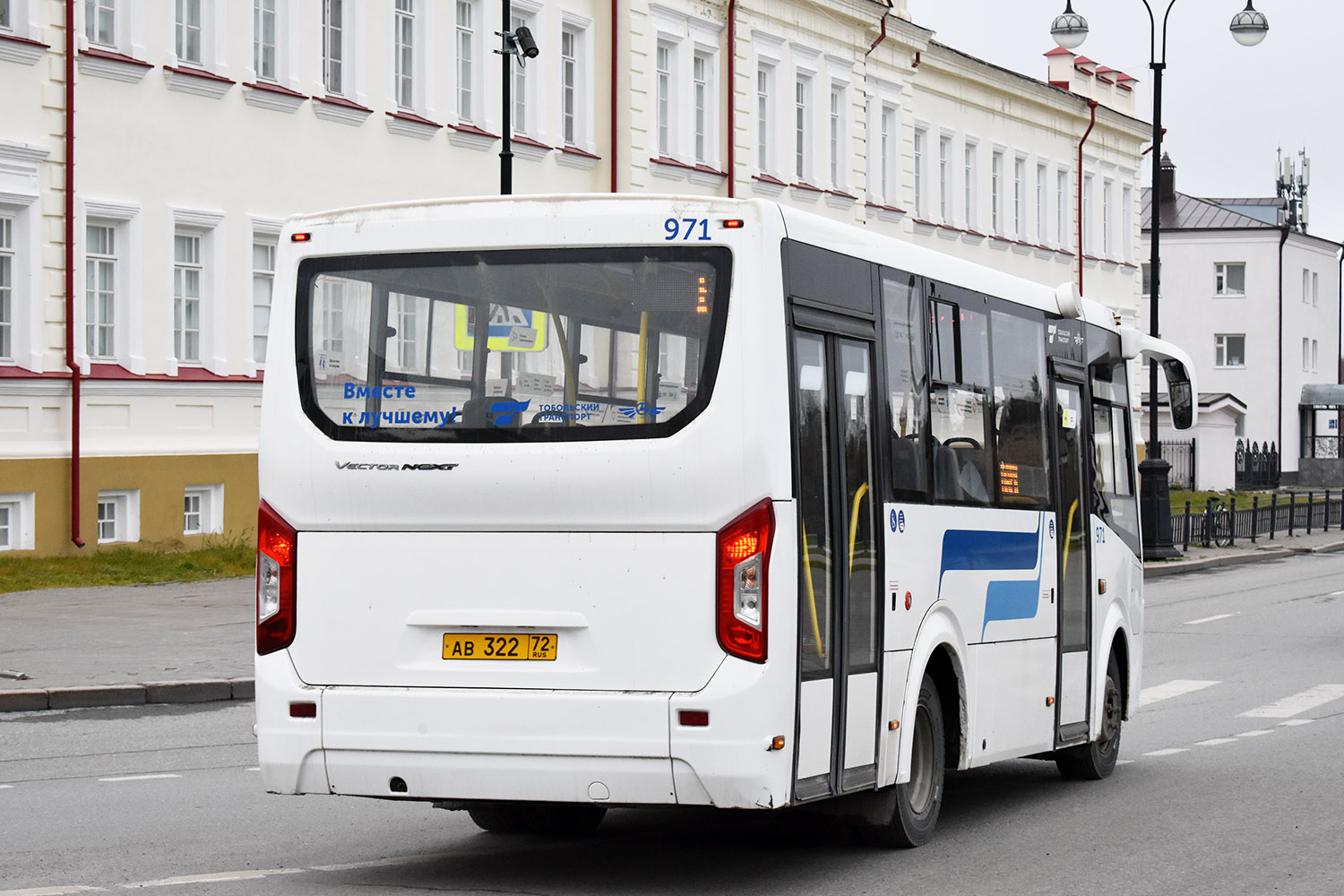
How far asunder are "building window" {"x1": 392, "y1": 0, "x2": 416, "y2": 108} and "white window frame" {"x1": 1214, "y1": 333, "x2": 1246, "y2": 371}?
210 ft

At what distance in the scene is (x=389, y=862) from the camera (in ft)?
30.3

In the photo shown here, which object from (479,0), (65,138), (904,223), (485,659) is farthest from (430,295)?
(904,223)

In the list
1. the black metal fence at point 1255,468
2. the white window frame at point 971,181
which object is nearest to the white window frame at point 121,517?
the white window frame at point 971,181

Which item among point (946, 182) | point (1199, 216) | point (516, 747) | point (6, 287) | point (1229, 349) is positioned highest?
point (1199, 216)

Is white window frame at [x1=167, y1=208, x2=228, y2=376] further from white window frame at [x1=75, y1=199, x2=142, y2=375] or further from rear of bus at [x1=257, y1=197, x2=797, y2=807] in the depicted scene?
rear of bus at [x1=257, y1=197, x2=797, y2=807]

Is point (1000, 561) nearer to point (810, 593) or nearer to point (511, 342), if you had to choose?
point (810, 593)

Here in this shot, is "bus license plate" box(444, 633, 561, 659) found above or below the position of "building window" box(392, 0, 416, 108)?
below

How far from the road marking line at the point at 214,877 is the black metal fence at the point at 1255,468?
7094cm

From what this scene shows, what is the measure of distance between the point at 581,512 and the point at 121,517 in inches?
769

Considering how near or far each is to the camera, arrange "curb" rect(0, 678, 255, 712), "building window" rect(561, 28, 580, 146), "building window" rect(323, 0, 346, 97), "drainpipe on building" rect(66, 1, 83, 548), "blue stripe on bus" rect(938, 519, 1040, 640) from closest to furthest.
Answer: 1. "blue stripe on bus" rect(938, 519, 1040, 640)
2. "curb" rect(0, 678, 255, 712)
3. "drainpipe on building" rect(66, 1, 83, 548)
4. "building window" rect(323, 0, 346, 97)
5. "building window" rect(561, 28, 580, 146)

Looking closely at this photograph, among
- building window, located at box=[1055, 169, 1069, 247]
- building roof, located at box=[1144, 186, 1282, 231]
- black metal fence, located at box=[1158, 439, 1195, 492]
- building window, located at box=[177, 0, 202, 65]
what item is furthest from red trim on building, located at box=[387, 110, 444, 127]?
building roof, located at box=[1144, 186, 1282, 231]

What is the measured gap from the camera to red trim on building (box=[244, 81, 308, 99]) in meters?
29.0

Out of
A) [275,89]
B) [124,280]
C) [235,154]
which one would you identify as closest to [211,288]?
[124,280]

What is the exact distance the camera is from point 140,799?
1098 centimetres
